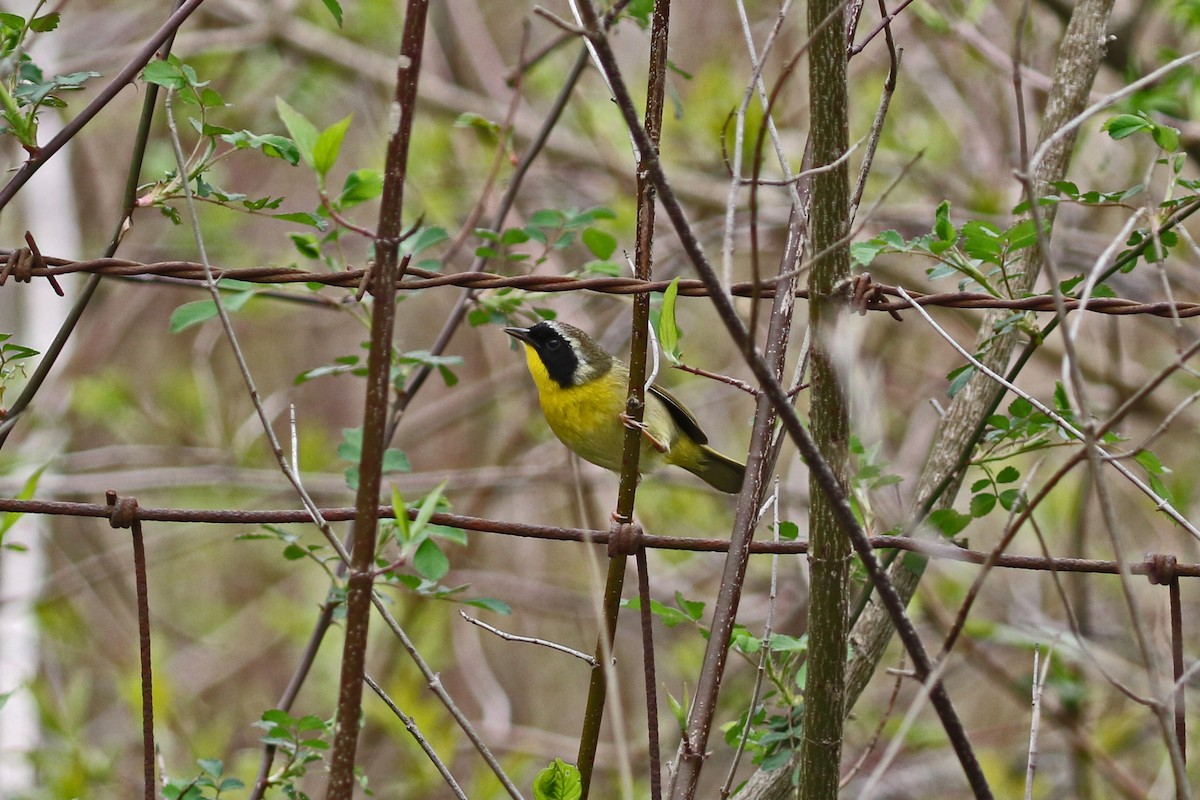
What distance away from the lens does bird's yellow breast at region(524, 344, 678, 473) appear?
373cm

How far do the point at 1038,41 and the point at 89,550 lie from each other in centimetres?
799

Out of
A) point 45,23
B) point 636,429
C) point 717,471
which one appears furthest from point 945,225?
point 717,471

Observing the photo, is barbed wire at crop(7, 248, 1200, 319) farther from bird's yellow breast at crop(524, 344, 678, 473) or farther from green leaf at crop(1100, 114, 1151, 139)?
bird's yellow breast at crop(524, 344, 678, 473)

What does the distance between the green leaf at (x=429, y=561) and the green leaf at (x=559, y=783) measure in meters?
0.39

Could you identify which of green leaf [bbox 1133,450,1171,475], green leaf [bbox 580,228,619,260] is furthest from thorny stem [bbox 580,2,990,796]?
green leaf [bbox 580,228,619,260]

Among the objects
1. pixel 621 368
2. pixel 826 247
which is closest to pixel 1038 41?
pixel 621 368

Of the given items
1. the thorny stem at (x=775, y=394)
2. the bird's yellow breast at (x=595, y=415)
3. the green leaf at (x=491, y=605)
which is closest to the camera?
the thorny stem at (x=775, y=394)

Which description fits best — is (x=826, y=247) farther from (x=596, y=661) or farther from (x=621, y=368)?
(x=621, y=368)

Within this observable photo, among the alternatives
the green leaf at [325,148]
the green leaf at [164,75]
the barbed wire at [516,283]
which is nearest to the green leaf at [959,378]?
the barbed wire at [516,283]

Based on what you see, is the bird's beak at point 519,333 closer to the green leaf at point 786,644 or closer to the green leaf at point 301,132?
the green leaf at point 301,132

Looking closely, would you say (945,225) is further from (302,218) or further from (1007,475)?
(302,218)

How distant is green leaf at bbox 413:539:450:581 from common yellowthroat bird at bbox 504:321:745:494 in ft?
5.58

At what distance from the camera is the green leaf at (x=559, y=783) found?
1.74 meters

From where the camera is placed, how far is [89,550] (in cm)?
920
